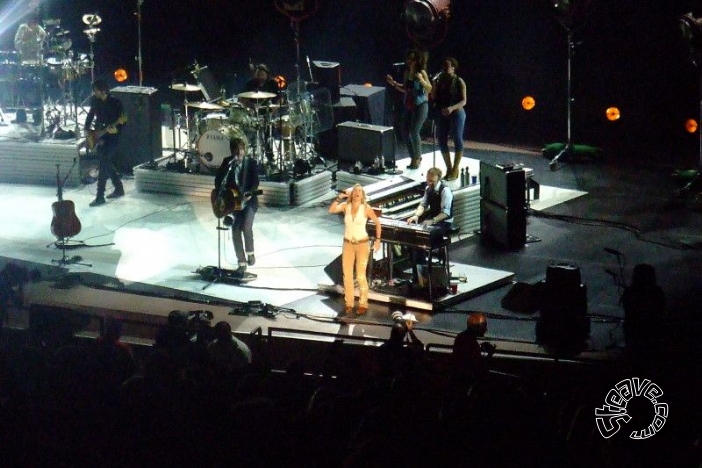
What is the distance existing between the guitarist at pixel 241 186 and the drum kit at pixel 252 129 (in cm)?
314

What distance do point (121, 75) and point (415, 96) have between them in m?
7.78

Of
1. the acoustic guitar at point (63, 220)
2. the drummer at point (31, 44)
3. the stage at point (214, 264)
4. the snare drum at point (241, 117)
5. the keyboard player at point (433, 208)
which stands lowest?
the stage at point (214, 264)

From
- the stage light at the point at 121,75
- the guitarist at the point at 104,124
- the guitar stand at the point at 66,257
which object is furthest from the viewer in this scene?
the stage light at the point at 121,75

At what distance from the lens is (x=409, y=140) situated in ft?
58.4

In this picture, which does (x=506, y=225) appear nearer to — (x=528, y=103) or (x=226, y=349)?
(x=226, y=349)

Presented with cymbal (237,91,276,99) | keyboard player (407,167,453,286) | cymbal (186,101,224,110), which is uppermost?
cymbal (237,91,276,99)

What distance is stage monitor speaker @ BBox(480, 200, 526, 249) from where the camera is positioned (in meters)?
15.1

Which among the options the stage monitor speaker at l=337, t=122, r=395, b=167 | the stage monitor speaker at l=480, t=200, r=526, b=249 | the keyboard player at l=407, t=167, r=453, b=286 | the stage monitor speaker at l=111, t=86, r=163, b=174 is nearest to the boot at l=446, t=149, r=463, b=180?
the stage monitor speaker at l=337, t=122, r=395, b=167

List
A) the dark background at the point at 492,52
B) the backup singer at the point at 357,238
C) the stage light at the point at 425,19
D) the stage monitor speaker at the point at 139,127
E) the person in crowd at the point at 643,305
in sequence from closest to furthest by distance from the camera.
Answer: the person in crowd at the point at 643,305, the backup singer at the point at 357,238, the stage light at the point at 425,19, the stage monitor speaker at the point at 139,127, the dark background at the point at 492,52

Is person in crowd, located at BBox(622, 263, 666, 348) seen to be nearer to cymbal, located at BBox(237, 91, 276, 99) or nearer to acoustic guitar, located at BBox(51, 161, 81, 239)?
acoustic guitar, located at BBox(51, 161, 81, 239)

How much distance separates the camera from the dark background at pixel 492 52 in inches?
764

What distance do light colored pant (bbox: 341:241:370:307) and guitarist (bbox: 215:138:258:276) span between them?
153 cm

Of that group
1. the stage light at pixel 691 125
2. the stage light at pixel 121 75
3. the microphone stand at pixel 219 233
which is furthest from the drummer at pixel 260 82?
the stage light at pixel 691 125

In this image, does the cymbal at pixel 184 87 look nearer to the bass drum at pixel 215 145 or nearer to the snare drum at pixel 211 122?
the snare drum at pixel 211 122
